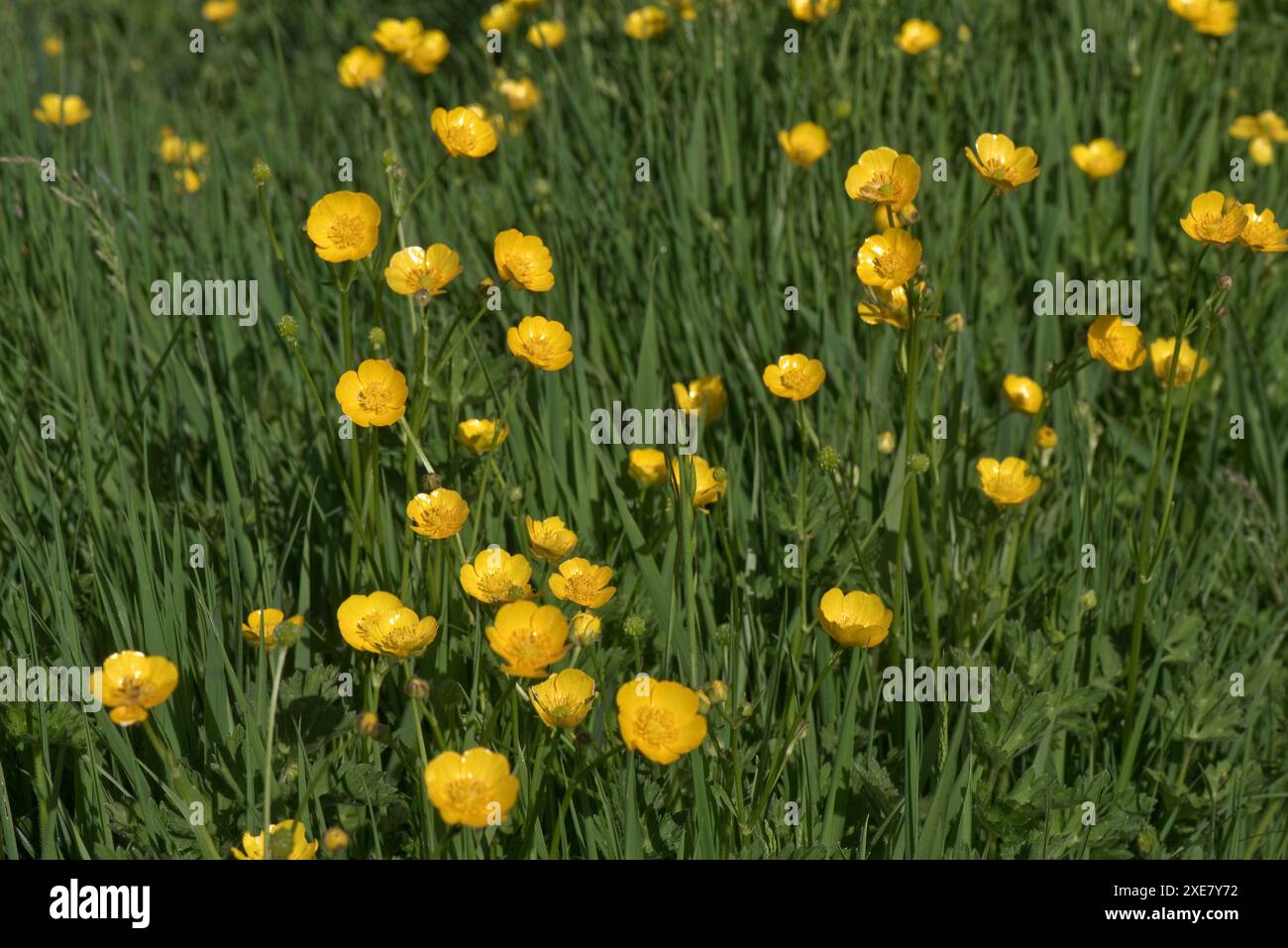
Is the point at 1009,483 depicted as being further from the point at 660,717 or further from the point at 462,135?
the point at 462,135

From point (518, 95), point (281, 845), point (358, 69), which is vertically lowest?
point (281, 845)

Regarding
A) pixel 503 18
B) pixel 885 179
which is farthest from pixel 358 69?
pixel 885 179

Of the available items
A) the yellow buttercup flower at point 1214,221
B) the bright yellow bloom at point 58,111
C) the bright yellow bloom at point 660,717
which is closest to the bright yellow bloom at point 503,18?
the bright yellow bloom at point 58,111

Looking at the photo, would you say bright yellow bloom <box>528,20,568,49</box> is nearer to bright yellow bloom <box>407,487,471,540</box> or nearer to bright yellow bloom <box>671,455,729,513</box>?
bright yellow bloom <box>671,455,729,513</box>

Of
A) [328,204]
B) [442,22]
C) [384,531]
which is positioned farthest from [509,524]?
[442,22]

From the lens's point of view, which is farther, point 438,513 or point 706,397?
point 706,397

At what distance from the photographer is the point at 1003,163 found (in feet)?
6.89

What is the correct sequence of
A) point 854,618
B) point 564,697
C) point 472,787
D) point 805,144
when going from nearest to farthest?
point 472,787, point 564,697, point 854,618, point 805,144

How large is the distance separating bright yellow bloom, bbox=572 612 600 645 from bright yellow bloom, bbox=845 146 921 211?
83 centimetres

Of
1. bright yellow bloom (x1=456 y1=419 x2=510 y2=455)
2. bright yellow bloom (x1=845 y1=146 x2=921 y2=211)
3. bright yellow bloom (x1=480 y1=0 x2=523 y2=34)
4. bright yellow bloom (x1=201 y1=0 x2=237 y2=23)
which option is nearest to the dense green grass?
bright yellow bloom (x1=456 y1=419 x2=510 y2=455)

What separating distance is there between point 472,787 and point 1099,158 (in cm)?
229

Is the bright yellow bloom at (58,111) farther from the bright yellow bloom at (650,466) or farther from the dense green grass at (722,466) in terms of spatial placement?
the bright yellow bloom at (650,466)

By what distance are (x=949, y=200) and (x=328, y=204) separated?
5.34 feet

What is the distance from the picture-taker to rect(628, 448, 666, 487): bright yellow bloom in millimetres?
2176
